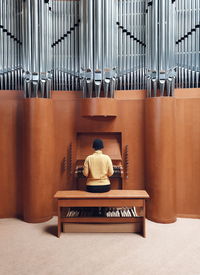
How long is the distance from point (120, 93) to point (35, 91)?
67.4 inches

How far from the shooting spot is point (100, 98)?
5.88 meters

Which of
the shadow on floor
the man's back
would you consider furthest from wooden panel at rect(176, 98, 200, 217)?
the shadow on floor

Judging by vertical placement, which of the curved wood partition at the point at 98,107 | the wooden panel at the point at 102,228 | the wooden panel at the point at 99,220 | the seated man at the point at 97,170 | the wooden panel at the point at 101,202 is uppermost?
the curved wood partition at the point at 98,107

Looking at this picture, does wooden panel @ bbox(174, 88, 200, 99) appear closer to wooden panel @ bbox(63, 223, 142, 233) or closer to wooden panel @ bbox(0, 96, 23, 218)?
wooden panel @ bbox(63, 223, 142, 233)

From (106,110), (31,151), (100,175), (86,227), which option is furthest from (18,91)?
(86,227)

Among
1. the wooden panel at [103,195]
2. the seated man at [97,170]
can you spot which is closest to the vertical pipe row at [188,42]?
the seated man at [97,170]

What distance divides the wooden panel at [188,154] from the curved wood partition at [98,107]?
133 centimetres

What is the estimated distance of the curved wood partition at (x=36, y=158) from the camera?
5.94 meters

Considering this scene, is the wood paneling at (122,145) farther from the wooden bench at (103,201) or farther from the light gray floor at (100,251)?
the wooden bench at (103,201)

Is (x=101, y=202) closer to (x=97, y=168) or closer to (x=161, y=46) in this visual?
(x=97, y=168)

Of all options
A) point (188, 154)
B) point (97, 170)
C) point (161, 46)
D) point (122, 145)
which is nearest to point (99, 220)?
point (97, 170)

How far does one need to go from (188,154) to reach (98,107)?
201 centimetres

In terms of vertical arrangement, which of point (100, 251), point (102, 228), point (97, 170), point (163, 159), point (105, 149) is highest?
point (105, 149)

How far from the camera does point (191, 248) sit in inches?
186
